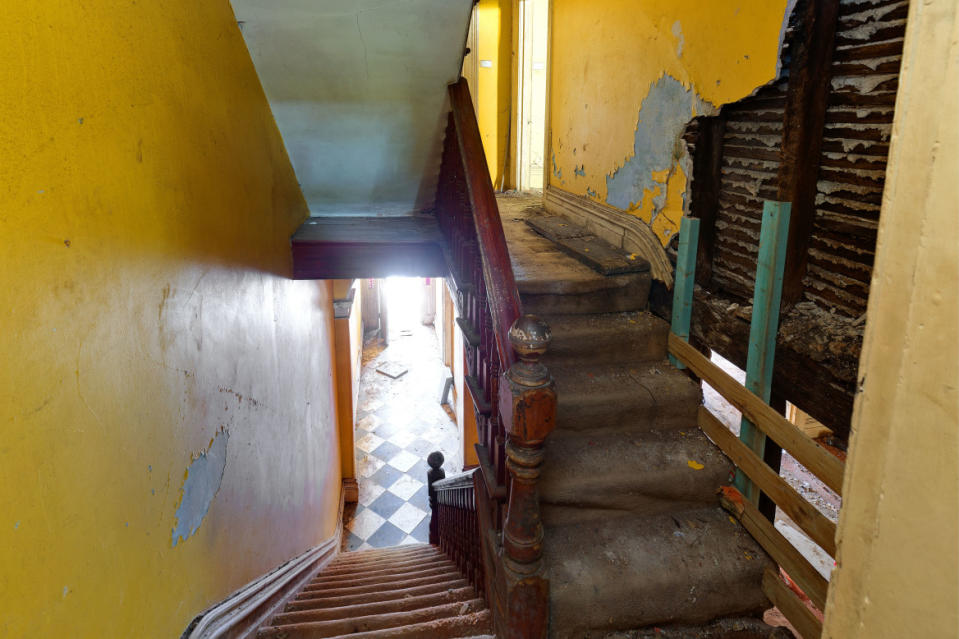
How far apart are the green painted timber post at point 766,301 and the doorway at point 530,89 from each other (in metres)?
3.61

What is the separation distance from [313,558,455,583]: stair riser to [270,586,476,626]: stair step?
3.37ft

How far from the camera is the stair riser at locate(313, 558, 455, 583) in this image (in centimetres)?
409

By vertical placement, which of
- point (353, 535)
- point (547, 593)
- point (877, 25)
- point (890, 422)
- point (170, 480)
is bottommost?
point (353, 535)

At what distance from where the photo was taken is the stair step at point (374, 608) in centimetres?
290

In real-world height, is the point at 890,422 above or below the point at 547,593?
above

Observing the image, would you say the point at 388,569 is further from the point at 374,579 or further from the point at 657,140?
the point at 657,140

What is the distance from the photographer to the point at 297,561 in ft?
11.6

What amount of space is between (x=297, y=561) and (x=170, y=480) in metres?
2.04

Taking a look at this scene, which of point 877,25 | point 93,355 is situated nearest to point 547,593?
point 93,355

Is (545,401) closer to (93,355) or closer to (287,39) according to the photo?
(93,355)

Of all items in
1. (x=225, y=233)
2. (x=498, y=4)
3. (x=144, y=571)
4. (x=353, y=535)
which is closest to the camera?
(x=144, y=571)

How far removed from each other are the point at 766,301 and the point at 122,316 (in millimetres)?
2229

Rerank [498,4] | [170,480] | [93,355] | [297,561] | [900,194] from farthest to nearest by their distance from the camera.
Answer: [498,4], [297,561], [170,480], [93,355], [900,194]

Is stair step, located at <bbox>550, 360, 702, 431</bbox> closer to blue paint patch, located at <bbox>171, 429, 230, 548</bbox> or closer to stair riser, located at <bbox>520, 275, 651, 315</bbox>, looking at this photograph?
stair riser, located at <bbox>520, 275, 651, 315</bbox>
